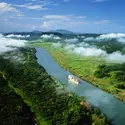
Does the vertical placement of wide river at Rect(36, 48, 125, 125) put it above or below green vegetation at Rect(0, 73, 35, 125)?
below

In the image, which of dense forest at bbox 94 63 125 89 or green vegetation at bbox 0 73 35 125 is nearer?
green vegetation at bbox 0 73 35 125

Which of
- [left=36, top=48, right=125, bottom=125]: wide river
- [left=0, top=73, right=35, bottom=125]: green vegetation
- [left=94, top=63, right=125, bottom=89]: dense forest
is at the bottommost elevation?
[left=36, top=48, right=125, bottom=125]: wide river

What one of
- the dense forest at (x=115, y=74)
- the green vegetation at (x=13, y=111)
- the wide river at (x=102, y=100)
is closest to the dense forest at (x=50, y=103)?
the green vegetation at (x=13, y=111)

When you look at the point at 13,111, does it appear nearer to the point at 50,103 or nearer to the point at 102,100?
the point at 50,103

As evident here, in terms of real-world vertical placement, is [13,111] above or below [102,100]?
above

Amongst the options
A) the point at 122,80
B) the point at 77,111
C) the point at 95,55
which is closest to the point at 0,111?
the point at 77,111

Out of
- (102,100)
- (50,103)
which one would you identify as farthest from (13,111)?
(102,100)

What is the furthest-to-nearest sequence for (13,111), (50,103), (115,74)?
(115,74), (50,103), (13,111)

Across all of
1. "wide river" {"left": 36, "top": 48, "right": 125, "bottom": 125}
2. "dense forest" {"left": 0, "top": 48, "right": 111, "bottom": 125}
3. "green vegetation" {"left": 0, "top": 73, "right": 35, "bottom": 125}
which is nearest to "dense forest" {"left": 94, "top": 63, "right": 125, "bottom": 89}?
"wide river" {"left": 36, "top": 48, "right": 125, "bottom": 125}

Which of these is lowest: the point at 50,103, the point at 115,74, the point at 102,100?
the point at 102,100

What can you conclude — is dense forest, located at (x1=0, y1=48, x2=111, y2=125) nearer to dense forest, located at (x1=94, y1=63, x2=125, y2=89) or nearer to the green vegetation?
the green vegetation

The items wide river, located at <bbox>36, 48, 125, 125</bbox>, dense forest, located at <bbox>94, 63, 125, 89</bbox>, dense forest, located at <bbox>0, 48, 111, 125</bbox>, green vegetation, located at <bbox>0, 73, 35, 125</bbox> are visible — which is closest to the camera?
green vegetation, located at <bbox>0, 73, 35, 125</bbox>
